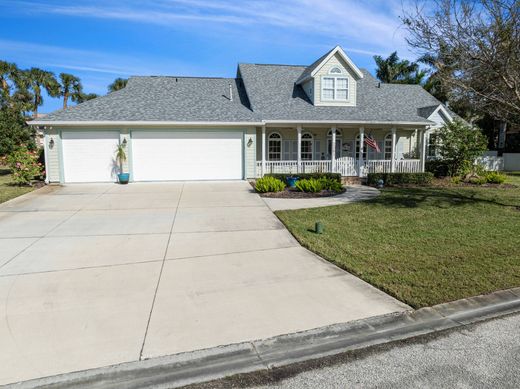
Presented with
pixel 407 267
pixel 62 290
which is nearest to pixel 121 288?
pixel 62 290

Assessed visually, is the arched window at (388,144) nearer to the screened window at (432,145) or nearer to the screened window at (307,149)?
the screened window at (432,145)

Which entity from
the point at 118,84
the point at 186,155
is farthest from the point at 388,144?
the point at 118,84

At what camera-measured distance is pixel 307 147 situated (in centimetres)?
1998

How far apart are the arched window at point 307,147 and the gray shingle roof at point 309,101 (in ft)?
5.81

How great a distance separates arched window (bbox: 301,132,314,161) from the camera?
19812 mm

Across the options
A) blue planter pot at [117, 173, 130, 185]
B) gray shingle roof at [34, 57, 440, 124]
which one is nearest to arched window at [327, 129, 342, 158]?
gray shingle roof at [34, 57, 440, 124]

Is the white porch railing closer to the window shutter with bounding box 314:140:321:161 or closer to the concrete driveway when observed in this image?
the window shutter with bounding box 314:140:321:161

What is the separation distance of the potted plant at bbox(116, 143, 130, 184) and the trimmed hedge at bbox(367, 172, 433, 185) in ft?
37.4

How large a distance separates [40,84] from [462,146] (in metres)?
39.1

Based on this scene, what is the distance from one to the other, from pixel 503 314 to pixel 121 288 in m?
5.08

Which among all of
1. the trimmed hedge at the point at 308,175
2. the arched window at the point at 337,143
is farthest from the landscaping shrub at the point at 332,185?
the arched window at the point at 337,143

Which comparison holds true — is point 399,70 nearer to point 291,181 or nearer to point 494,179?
point 494,179

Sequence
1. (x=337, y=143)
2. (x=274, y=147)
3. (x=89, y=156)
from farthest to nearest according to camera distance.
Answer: (x=337, y=143)
(x=274, y=147)
(x=89, y=156)

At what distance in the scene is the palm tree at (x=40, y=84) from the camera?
35850 mm
